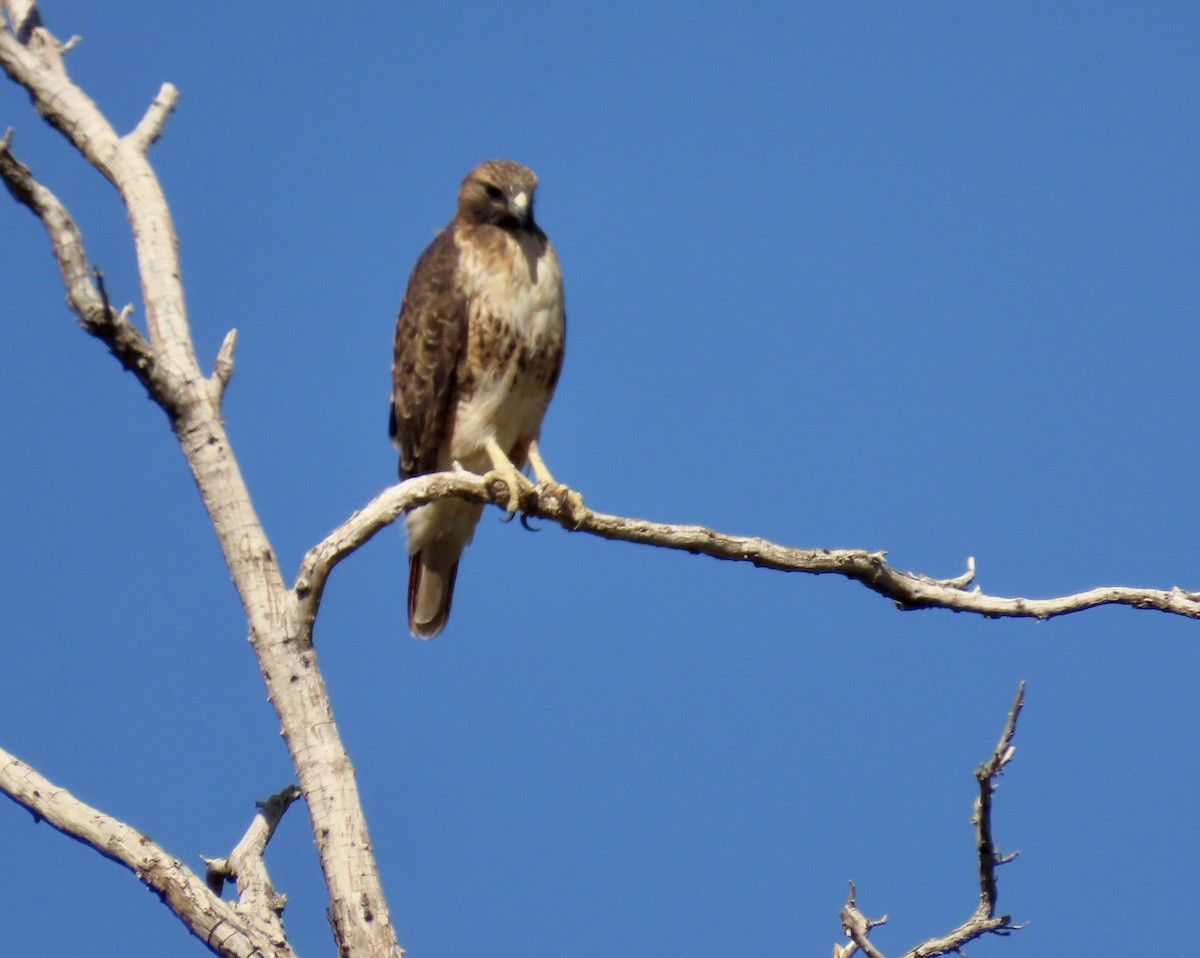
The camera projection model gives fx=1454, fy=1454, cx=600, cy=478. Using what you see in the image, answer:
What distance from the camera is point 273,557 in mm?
3883

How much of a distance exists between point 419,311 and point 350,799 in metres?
2.48

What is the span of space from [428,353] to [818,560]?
6.60ft

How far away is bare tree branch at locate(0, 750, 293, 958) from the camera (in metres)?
→ 3.50

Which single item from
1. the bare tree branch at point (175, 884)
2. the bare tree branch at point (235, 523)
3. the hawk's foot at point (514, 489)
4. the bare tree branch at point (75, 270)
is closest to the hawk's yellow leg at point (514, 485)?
the hawk's foot at point (514, 489)

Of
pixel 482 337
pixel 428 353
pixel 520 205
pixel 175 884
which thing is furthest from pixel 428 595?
pixel 175 884

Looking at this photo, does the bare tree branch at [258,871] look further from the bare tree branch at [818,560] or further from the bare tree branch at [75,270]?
the bare tree branch at [75,270]

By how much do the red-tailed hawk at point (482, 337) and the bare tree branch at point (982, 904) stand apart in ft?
7.50

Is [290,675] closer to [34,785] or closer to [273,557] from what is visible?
[273,557]

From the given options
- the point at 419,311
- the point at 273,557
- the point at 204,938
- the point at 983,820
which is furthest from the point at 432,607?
the point at 983,820

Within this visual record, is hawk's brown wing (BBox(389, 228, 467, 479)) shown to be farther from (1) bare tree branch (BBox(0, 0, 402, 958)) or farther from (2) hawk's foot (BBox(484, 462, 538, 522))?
(1) bare tree branch (BBox(0, 0, 402, 958))

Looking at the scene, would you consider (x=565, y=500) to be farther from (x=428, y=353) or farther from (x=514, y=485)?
(x=428, y=353)

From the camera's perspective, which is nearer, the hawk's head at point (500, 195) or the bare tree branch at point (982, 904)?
the bare tree branch at point (982, 904)

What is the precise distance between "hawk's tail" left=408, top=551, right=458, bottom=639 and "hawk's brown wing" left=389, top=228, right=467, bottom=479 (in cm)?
46

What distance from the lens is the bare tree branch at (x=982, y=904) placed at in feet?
10.8
